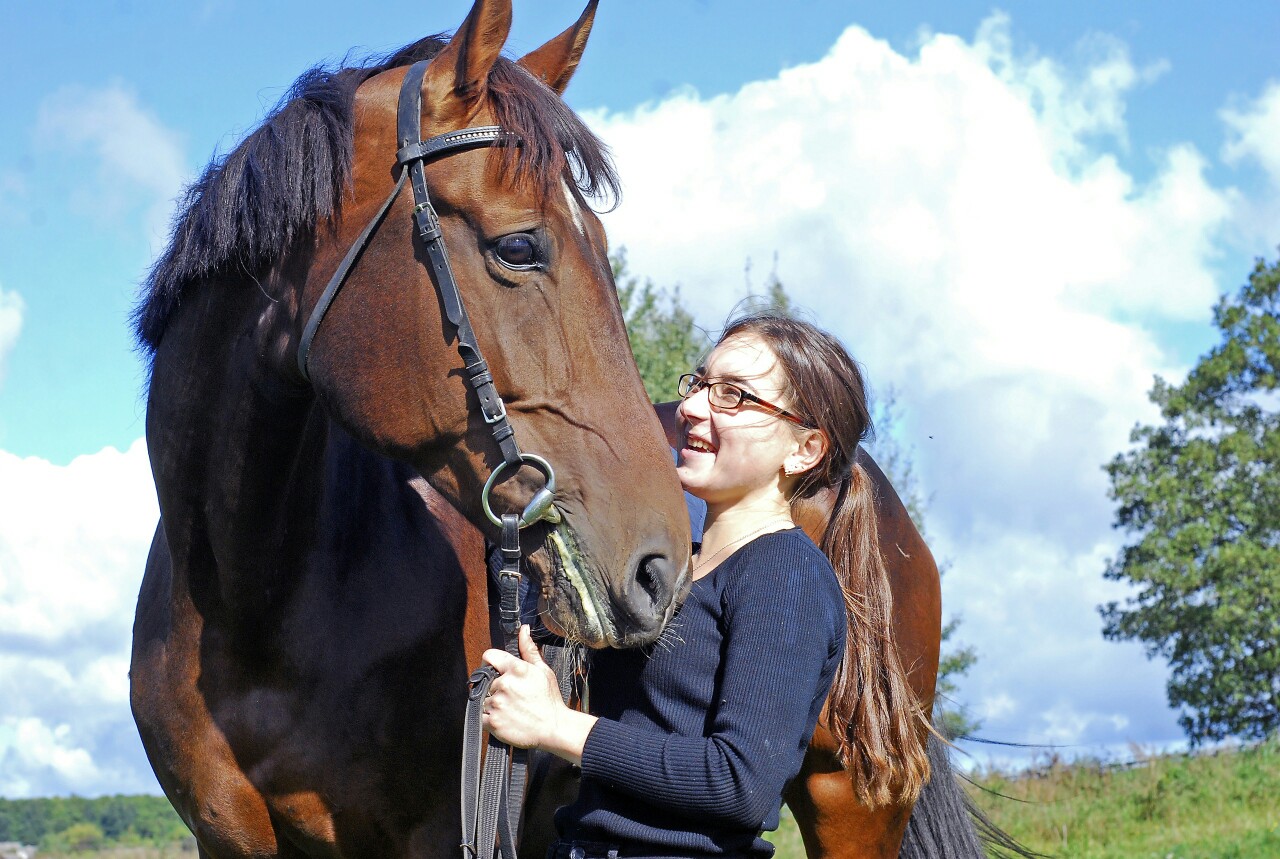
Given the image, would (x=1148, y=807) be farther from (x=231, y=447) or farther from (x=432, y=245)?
(x=432, y=245)

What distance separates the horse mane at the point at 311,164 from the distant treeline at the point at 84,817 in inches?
545

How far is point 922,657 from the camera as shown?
14.6 ft

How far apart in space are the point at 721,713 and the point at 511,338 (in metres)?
0.85

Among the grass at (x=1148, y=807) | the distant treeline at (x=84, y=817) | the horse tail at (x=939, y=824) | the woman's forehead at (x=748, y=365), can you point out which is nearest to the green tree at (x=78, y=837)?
the distant treeline at (x=84, y=817)

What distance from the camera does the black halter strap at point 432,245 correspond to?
2.26 metres

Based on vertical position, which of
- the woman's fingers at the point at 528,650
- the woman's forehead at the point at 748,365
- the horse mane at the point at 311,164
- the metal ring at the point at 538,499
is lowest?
the woman's fingers at the point at 528,650

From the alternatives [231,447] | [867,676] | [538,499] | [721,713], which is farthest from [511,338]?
[867,676]

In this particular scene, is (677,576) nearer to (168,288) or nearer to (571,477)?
(571,477)

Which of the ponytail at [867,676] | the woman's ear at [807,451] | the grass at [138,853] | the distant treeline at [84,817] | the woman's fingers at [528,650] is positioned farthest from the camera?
the distant treeline at [84,817]

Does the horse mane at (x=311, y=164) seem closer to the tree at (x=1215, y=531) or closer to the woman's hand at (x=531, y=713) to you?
the woman's hand at (x=531, y=713)

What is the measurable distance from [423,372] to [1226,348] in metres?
29.4

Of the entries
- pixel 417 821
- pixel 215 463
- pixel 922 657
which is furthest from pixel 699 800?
pixel 922 657

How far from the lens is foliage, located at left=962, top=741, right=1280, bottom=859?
7574 mm

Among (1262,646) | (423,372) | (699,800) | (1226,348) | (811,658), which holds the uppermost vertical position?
(1226,348)
